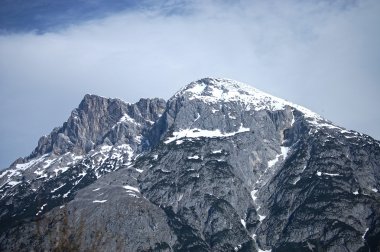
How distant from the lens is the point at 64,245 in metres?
96.9
